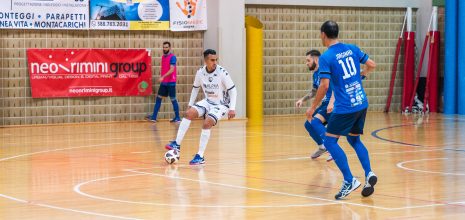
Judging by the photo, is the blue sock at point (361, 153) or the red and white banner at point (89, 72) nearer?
the blue sock at point (361, 153)

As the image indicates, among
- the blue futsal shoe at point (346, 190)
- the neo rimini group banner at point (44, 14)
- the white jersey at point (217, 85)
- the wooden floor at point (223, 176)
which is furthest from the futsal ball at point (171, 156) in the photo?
the neo rimini group banner at point (44, 14)

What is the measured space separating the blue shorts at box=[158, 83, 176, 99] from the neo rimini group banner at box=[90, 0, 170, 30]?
1.83 m

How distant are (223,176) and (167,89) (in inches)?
463

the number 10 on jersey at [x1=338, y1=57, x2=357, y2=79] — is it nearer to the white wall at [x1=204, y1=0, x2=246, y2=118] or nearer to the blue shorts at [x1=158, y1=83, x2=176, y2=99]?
the blue shorts at [x1=158, y1=83, x2=176, y2=99]

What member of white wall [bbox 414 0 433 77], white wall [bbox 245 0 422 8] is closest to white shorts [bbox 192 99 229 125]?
white wall [bbox 245 0 422 8]

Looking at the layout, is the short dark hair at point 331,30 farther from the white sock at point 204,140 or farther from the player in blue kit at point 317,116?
the white sock at point 204,140

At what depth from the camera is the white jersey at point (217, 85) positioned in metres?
15.6

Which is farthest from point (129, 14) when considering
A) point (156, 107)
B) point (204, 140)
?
point (204, 140)

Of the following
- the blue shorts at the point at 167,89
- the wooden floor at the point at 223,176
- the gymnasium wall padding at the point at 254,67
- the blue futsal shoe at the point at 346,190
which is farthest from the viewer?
the gymnasium wall padding at the point at 254,67

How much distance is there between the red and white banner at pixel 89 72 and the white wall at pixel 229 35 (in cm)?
202

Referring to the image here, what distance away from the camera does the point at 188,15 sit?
26203 mm

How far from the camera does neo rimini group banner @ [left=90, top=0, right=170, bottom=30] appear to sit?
24.9m

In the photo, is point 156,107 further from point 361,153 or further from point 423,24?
point 361,153

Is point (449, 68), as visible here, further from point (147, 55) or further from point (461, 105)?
point (147, 55)
